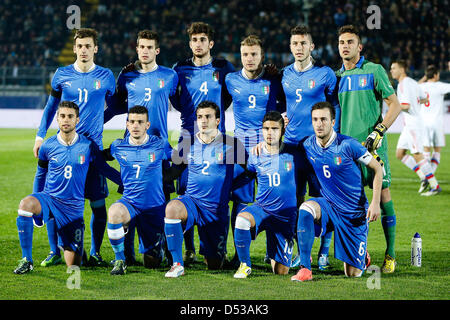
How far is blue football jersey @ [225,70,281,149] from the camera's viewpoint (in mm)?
5805

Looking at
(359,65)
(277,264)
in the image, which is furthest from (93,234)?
(359,65)

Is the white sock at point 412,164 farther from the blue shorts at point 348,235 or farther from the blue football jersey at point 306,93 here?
the blue shorts at point 348,235

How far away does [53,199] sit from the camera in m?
5.47

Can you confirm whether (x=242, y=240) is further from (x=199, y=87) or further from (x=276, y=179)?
(x=199, y=87)

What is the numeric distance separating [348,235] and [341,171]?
503mm

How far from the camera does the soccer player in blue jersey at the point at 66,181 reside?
215 inches

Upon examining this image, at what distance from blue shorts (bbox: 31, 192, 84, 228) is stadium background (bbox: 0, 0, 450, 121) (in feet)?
→ 49.3

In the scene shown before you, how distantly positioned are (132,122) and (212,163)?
735 mm

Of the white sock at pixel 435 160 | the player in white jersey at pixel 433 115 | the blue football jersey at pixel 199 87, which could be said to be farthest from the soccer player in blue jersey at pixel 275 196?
the white sock at pixel 435 160

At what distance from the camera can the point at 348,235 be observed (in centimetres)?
526

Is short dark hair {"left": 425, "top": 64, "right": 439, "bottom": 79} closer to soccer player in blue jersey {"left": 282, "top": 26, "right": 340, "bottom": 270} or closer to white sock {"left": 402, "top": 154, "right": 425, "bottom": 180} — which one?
white sock {"left": 402, "top": 154, "right": 425, "bottom": 180}

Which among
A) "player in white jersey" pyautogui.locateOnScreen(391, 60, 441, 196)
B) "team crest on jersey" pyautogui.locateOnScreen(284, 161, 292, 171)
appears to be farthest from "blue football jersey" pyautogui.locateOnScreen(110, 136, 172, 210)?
"player in white jersey" pyautogui.locateOnScreen(391, 60, 441, 196)

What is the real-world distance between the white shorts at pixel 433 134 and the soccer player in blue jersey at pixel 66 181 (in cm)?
701
